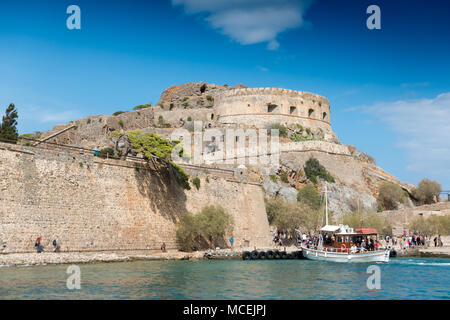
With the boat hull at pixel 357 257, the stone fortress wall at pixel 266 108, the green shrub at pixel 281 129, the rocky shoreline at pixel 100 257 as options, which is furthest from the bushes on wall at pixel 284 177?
the rocky shoreline at pixel 100 257

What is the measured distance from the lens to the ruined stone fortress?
806 inches

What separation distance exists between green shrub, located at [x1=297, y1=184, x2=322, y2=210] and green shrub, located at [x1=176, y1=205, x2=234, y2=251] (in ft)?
43.0

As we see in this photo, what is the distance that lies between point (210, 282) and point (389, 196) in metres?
35.5

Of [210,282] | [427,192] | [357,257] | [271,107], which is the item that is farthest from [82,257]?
[427,192]

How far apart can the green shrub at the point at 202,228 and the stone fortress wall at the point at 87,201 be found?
0.56 metres

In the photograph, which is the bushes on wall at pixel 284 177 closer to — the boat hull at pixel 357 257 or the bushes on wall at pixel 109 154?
the boat hull at pixel 357 257

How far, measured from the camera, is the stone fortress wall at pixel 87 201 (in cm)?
1983

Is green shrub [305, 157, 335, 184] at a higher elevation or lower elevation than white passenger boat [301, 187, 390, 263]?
higher

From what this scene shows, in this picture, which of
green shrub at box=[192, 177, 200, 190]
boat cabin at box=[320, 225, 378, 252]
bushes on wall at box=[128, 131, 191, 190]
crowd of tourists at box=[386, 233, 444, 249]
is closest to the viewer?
bushes on wall at box=[128, 131, 191, 190]

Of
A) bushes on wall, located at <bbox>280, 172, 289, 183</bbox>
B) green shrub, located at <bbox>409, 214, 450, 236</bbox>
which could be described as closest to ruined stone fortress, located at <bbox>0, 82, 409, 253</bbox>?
bushes on wall, located at <bbox>280, 172, 289, 183</bbox>


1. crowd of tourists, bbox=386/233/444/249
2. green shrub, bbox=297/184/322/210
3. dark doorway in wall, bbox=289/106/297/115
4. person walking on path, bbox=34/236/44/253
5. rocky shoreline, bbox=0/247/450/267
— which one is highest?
dark doorway in wall, bbox=289/106/297/115

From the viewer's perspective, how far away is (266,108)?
179ft

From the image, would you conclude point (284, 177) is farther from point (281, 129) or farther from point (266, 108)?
point (266, 108)

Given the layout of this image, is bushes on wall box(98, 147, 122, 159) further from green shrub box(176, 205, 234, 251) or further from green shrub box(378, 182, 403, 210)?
green shrub box(378, 182, 403, 210)
